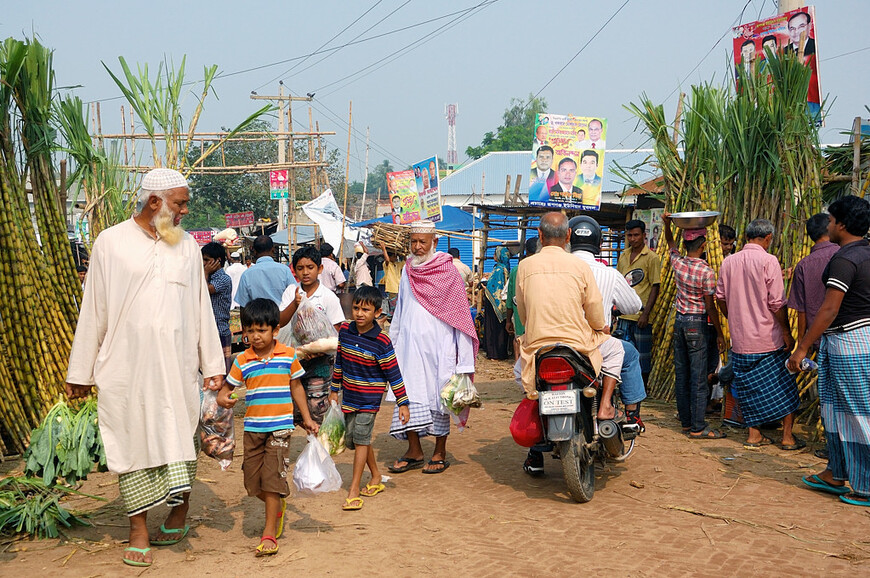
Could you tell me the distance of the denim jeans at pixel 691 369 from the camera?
23.8 feet

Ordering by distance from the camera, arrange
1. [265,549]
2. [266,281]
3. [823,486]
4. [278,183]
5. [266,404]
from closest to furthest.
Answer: [265,549]
[266,404]
[823,486]
[266,281]
[278,183]

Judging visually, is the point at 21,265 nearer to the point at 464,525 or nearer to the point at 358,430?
the point at 358,430

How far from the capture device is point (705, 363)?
7.30 metres

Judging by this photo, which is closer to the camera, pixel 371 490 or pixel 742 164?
pixel 371 490

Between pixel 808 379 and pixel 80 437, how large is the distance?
20.1 feet

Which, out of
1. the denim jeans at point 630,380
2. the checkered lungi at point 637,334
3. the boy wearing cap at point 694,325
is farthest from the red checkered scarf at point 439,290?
the checkered lungi at point 637,334

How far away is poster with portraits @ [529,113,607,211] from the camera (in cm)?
1216

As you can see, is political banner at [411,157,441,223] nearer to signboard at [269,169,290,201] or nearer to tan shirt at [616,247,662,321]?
tan shirt at [616,247,662,321]

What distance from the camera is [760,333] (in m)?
6.83

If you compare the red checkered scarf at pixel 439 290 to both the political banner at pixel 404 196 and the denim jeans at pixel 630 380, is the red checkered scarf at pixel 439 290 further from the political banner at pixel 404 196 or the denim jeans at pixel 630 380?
the political banner at pixel 404 196

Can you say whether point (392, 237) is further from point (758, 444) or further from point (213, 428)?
point (213, 428)

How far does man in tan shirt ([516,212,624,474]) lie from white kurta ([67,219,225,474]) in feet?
7.59

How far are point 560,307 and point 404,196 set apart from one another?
34.1 feet

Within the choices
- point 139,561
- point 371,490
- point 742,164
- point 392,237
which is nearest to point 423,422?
point 371,490
